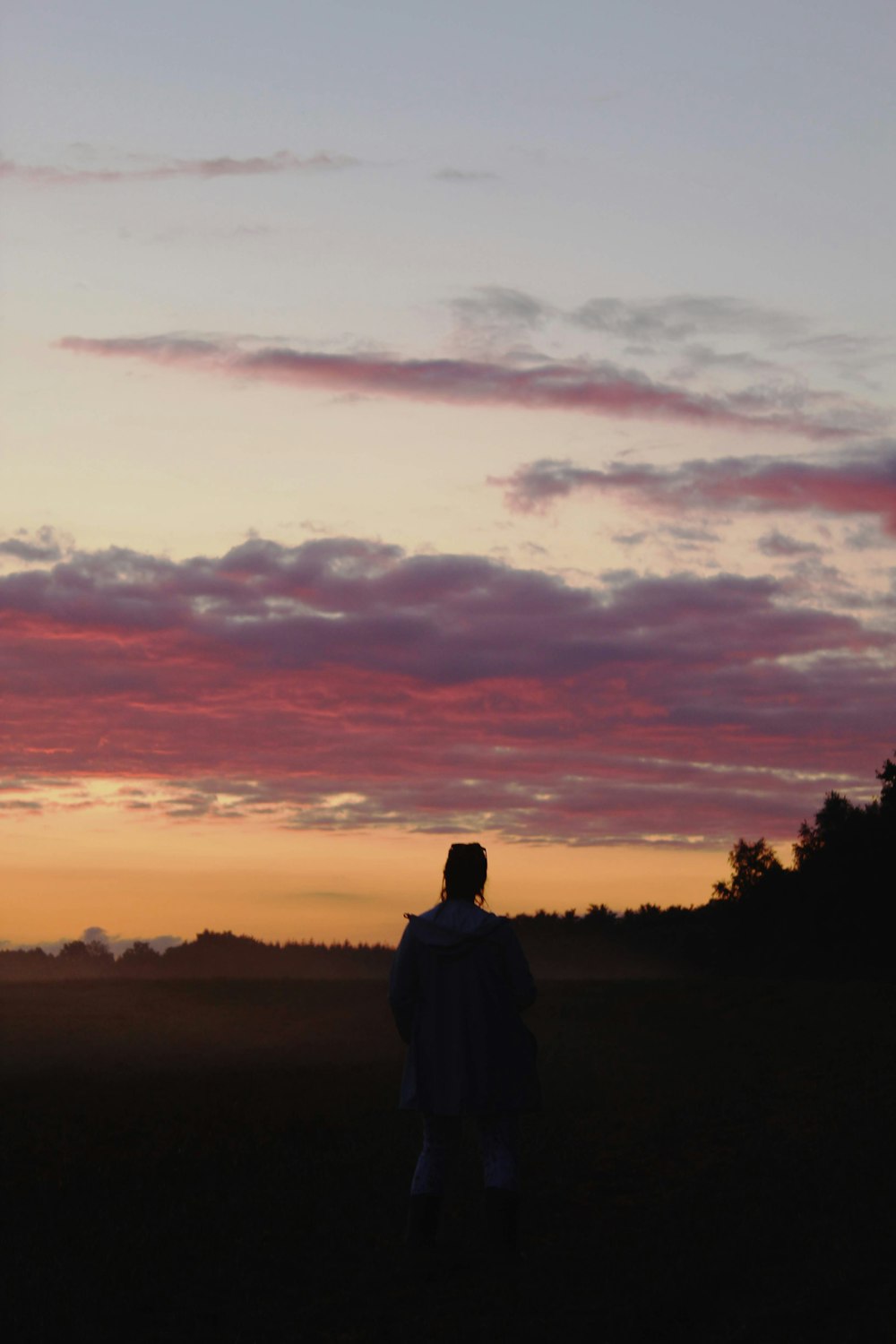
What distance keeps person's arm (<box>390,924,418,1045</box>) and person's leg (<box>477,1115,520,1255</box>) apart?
0.86 metres

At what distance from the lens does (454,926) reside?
10453 millimetres

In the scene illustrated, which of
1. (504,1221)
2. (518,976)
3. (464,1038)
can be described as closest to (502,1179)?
(504,1221)

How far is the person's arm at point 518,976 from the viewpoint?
34.2 ft

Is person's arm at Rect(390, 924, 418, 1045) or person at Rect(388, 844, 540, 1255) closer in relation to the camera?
person at Rect(388, 844, 540, 1255)

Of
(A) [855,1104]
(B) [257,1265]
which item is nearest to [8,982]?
A: (A) [855,1104]

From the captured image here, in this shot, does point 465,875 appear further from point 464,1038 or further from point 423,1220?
point 423,1220

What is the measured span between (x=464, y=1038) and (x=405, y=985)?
584 mm

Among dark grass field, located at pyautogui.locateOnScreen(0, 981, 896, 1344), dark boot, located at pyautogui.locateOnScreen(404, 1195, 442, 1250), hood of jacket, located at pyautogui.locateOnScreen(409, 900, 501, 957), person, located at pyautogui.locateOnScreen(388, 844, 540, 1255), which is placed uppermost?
hood of jacket, located at pyautogui.locateOnScreen(409, 900, 501, 957)

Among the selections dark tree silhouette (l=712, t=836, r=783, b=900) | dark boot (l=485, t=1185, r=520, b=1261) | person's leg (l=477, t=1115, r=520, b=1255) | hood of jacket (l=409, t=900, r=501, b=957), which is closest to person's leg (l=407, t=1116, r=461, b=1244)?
person's leg (l=477, t=1115, r=520, b=1255)

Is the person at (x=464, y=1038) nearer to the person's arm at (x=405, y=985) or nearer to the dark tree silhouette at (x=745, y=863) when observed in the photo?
the person's arm at (x=405, y=985)

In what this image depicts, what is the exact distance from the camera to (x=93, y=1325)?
8.66 meters

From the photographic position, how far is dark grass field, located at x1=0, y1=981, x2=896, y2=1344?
29.3ft

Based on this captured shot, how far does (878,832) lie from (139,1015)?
86.9ft

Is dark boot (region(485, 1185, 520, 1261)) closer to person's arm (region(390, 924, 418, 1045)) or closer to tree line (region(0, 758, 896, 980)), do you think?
person's arm (region(390, 924, 418, 1045))
